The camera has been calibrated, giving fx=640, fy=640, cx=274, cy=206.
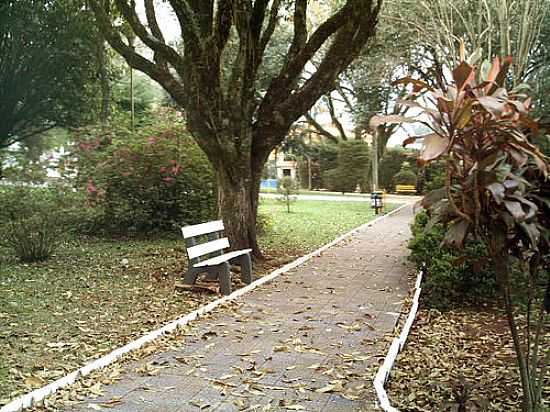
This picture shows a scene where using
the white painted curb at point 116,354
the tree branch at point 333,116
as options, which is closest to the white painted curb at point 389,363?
the white painted curb at point 116,354

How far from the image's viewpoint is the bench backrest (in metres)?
8.07

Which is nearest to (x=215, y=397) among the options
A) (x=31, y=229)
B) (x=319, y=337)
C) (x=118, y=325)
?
(x=319, y=337)

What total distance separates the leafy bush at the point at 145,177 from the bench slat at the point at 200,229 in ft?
17.3

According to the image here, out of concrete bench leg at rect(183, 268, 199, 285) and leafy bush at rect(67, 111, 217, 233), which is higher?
leafy bush at rect(67, 111, 217, 233)

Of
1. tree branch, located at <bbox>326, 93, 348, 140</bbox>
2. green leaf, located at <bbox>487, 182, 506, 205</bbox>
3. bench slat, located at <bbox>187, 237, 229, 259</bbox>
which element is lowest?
bench slat, located at <bbox>187, 237, 229, 259</bbox>

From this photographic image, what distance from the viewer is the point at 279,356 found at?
5.74 m

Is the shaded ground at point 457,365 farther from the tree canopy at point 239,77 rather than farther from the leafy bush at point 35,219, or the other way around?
the leafy bush at point 35,219

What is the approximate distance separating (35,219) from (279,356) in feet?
24.6

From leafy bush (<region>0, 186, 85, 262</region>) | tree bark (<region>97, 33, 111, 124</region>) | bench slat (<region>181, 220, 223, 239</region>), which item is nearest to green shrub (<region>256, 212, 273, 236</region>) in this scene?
leafy bush (<region>0, 186, 85, 262</region>)

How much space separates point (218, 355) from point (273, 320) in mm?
1408

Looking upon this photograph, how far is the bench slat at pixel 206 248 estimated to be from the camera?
8.03 metres

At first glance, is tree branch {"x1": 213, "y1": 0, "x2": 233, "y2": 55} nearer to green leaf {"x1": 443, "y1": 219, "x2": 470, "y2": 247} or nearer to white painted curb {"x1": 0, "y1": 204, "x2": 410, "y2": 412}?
white painted curb {"x1": 0, "y1": 204, "x2": 410, "y2": 412}

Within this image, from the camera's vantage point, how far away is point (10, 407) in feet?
14.0

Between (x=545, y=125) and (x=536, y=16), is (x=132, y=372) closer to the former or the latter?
(x=545, y=125)
